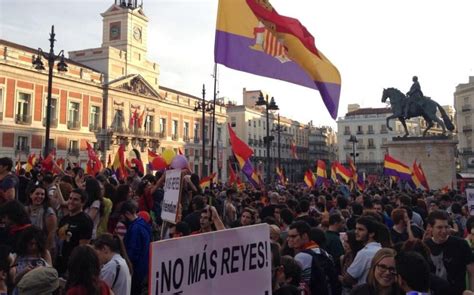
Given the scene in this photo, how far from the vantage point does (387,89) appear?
2642 centimetres

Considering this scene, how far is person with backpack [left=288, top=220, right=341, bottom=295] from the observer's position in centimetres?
408

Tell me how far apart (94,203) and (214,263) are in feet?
11.2

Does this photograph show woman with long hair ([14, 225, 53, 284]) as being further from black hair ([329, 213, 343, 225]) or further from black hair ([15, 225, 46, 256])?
black hair ([329, 213, 343, 225])

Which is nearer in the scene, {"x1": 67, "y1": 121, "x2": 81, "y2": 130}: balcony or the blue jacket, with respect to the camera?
the blue jacket

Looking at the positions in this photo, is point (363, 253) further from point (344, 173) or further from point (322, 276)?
point (344, 173)

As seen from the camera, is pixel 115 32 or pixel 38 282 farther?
pixel 115 32

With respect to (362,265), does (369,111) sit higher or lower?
higher

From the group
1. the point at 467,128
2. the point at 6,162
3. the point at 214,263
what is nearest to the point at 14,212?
the point at 6,162

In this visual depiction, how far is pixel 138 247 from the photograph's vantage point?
4984 mm

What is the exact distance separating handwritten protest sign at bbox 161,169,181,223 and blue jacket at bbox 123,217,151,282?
1.41ft

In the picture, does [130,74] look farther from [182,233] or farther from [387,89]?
[182,233]

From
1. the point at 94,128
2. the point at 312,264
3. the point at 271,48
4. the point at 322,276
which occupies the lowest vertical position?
the point at 322,276

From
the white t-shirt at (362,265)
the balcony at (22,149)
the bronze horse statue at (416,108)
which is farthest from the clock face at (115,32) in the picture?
the white t-shirt at (362,265)

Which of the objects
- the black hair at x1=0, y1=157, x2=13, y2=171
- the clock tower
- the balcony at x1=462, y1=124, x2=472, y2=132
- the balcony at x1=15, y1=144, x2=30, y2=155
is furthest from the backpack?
the balcony at x1=462, y1=124, x2=472, y2=132
